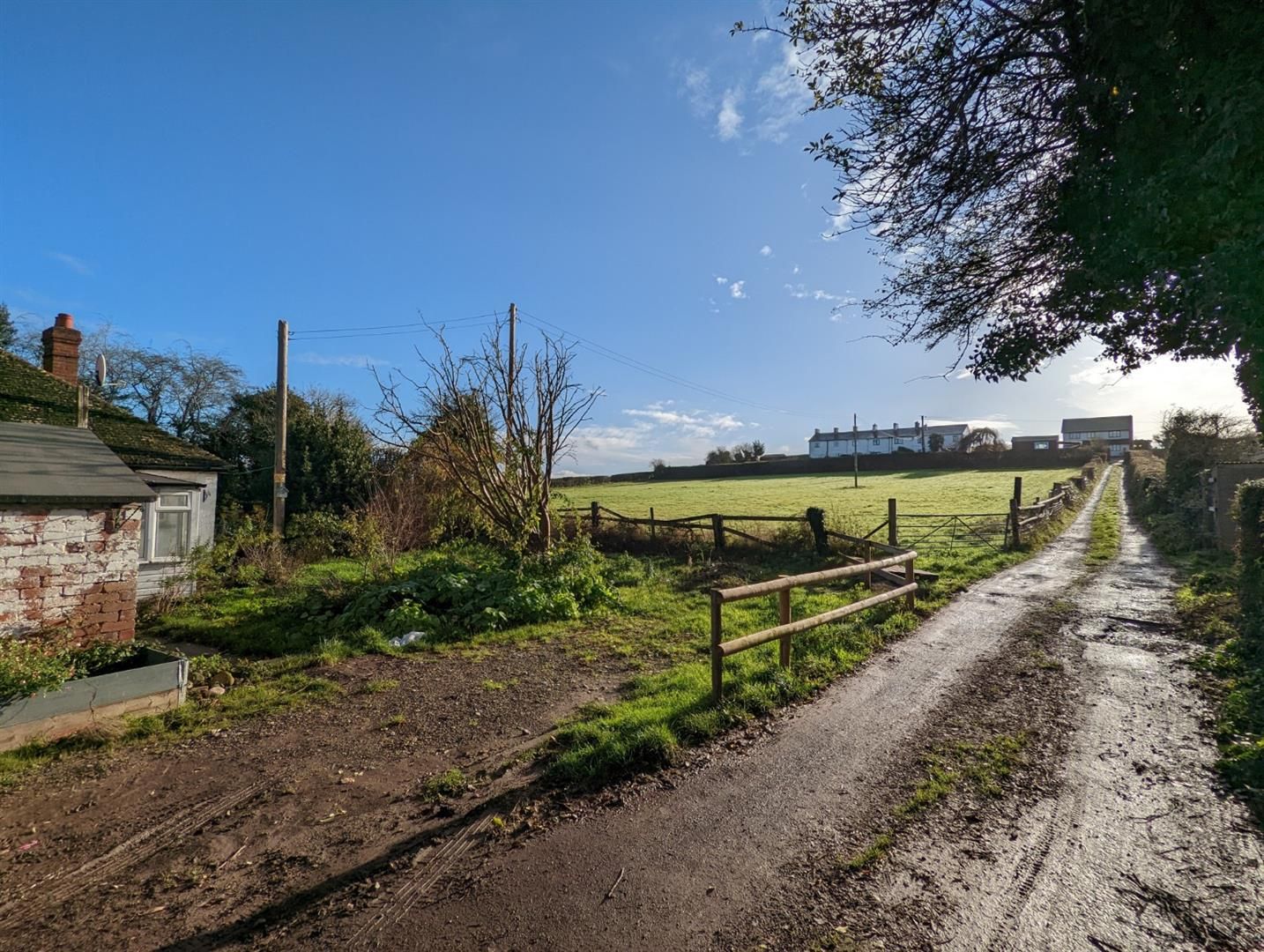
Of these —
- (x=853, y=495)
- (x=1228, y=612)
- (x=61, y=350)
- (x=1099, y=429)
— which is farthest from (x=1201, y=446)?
(x=1099, y=429)

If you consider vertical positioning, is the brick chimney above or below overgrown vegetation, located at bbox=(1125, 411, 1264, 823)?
above

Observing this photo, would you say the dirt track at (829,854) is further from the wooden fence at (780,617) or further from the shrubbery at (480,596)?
the shrubbery at (480,596)

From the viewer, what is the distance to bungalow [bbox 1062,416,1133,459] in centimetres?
7894

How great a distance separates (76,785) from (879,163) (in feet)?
29.8

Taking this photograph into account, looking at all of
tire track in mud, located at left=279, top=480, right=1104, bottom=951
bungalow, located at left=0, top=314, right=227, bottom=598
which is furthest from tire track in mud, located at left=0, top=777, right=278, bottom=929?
Answer: bungalow, located at left=0, top=314, right=227, bottom=598

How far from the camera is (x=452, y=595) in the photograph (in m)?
9.57

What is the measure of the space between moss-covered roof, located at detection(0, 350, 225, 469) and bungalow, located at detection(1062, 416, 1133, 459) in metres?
92.4

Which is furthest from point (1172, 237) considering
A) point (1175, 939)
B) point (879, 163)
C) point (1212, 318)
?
point (1175, 939)

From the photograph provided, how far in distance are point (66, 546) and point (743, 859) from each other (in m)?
7.99

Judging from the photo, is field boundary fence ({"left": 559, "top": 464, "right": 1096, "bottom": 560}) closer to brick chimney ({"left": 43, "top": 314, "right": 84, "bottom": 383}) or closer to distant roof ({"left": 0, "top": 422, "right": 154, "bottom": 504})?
distant roof ({"left": 0, "top": 422, "right": 154, "bottom": 504})

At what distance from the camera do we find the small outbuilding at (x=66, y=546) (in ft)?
20.4

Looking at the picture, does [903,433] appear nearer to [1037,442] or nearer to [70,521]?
[1037,442]

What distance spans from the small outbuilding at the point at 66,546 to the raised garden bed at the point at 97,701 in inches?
39.7

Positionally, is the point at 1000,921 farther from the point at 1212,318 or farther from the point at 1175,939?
the point at 1212,318
